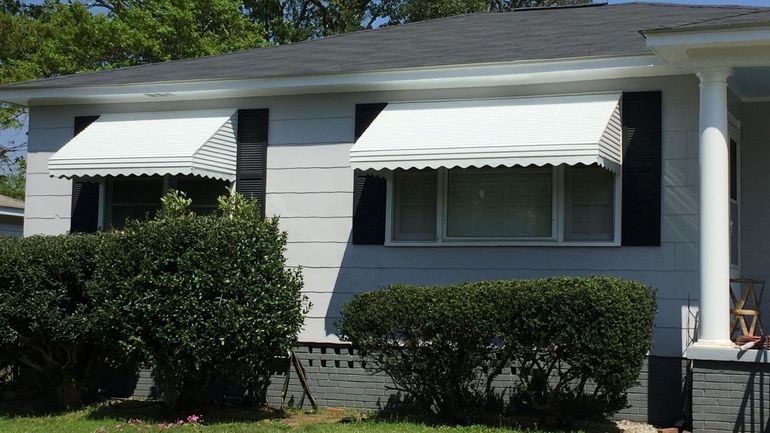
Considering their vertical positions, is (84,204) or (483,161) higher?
(483,161)

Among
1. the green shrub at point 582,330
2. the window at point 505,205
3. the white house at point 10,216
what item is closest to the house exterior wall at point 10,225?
the white house at point 10,216

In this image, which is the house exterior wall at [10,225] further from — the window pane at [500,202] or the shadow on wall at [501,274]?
the window pane at [500,202]

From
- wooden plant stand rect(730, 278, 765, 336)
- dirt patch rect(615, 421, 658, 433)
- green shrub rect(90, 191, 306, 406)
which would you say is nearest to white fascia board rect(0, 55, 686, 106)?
green shrub rect(90, 191, 306, 406)

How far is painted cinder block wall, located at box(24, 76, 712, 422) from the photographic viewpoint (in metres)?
9.67

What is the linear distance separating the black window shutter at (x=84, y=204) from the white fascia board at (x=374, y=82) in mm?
376

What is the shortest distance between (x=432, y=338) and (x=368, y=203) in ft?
8.28

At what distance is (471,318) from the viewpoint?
856 cm

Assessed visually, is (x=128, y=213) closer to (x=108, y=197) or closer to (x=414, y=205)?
(x=108, y=197)

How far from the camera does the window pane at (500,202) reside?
1040 cm

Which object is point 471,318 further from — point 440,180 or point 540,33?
point 540,33

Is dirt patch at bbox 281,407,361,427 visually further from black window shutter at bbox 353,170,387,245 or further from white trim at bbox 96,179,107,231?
white trim at bbox 96,179,107,231

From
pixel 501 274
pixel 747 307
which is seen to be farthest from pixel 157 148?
pixel 747 307

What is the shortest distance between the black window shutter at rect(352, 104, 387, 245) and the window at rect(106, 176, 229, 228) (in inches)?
72.7

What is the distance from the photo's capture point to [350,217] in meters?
11.0
